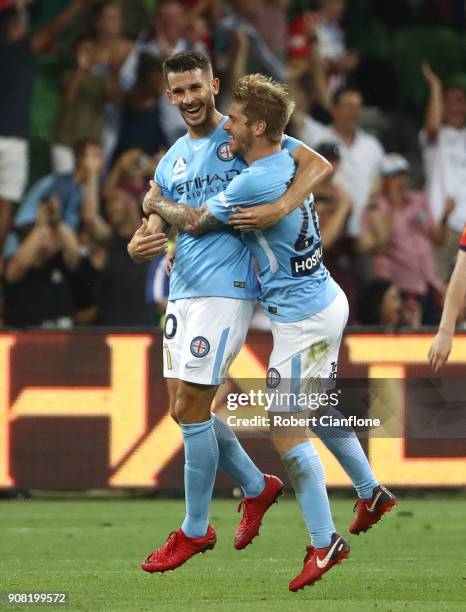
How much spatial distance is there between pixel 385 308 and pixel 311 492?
21.1 ft

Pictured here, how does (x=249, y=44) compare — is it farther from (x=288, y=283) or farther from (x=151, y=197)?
(x=288, y=283)

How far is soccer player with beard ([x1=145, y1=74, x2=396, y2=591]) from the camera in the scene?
7.05m

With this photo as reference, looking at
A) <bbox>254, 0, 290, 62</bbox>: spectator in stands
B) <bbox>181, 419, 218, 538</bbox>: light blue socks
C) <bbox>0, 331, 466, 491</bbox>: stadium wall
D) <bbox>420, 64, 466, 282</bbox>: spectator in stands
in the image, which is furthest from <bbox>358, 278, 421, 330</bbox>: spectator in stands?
<bbox>181, 419, 218, 538</bbox>: light blue socks

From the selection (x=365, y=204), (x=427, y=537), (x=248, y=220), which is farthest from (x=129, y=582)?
(x=365, y=204)

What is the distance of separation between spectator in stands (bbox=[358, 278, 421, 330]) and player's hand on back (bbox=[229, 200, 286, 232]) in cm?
632

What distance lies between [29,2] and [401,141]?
426 centimetres

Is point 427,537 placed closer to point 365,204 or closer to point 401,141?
point 365,204

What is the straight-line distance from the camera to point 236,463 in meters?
7.72

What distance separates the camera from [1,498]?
1218 cm

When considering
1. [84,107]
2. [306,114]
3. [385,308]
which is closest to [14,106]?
[84,107]

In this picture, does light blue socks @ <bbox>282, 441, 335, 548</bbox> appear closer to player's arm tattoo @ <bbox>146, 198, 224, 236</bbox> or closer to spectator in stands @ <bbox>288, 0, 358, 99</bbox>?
player's arm tattoo @ <bbox>146, 198, 224, 236</bbox>

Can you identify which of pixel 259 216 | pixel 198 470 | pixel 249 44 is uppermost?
pixel 259 216

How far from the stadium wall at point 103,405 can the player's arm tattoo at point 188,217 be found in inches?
170

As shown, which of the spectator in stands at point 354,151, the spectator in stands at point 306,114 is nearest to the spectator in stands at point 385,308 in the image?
the spectator in stands at point 354,151
